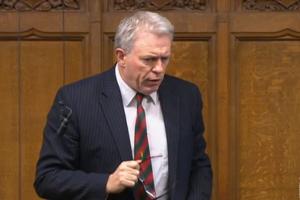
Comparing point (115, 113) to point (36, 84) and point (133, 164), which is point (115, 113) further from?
point (36, 84)

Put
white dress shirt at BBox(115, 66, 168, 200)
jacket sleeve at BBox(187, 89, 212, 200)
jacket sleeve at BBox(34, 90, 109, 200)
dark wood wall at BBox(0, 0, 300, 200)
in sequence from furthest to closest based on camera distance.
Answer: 1. dark wood wall at BBox(0, 0, 300, 200)
2. jacket sleeve at BBox(187, 89, 212, 200)
3. white dress shirt at BBox(115, 66, 168, 200)
4. jacket sleeve at BBox(34, 90, 109, 200)

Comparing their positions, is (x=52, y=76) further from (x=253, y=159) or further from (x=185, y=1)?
(x=253, y=159)

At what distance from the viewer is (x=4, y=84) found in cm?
445

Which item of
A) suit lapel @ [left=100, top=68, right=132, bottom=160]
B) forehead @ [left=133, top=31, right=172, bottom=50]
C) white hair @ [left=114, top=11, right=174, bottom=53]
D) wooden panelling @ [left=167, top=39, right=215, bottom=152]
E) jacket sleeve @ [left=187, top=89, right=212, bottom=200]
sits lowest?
jacket sleeve @ [left=187, top=89, right=212, bottom=200]

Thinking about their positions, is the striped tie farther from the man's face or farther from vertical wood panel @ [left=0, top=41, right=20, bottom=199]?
A: vertical wood panel @ [left=0, top=41, right=20, bottom=199]

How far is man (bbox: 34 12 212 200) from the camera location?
338 cm

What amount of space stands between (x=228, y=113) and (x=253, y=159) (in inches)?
10.7

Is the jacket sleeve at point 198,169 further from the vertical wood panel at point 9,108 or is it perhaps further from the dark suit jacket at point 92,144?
the vertical wood panel at point 9,108

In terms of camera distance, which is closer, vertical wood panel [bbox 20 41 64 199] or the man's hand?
the man's hand

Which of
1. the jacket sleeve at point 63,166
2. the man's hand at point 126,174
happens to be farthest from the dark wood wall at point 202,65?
the man's hand at point 126,174

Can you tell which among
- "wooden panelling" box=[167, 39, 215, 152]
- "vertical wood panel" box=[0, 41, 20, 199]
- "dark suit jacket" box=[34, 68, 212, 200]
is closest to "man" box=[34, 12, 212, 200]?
"dark suit jacket" box=[34, 68, 212, 200]

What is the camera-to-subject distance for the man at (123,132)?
338 centimetres

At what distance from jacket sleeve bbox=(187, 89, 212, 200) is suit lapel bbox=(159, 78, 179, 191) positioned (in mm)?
106

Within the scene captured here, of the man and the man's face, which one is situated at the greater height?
the man's face
